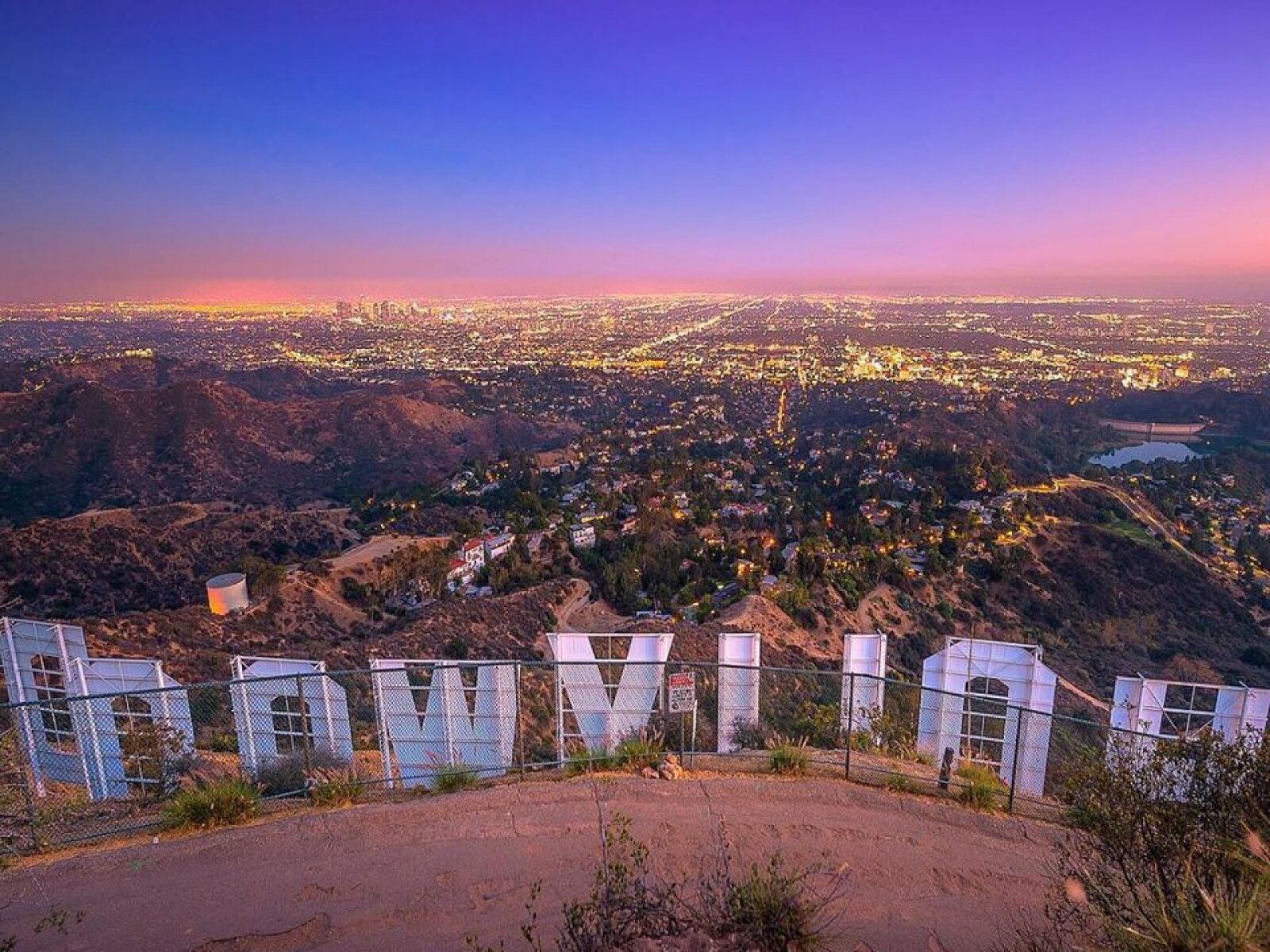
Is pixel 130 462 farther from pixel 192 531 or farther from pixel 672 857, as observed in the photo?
pixel 672 857

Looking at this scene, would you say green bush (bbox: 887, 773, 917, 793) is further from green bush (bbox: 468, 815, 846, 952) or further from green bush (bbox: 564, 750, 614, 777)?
green bush (bbox: 564, 750, 614, 777)

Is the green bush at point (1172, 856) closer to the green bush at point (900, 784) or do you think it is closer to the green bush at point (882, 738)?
the green bush at point (900, 784)

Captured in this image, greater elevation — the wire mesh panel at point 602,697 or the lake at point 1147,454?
the wire mesh panel at point 602,697

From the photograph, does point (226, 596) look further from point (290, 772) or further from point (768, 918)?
point (768, 918)

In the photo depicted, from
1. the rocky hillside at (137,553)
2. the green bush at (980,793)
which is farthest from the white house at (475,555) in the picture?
the green bush at (980,793)

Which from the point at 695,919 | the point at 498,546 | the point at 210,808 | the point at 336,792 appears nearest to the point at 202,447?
the point at 498,546
